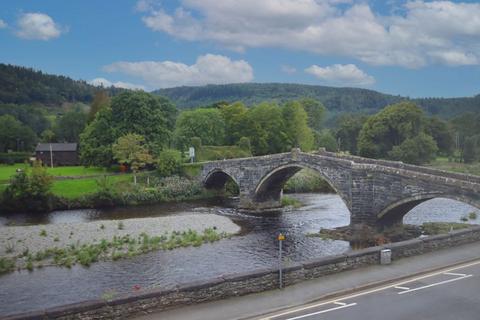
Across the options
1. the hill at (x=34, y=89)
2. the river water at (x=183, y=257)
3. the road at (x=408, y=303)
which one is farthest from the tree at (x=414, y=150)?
the hill at (x=34, y=89)

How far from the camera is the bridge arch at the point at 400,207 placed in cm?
2954

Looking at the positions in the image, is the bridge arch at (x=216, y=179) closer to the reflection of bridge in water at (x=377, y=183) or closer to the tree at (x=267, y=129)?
the reflection of bridge in water at (x=377, y=183)

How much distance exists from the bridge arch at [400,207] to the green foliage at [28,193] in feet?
113

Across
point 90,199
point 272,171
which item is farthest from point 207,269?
point 90,199

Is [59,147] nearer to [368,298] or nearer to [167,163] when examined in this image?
[167,163]

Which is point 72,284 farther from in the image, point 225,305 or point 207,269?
point 225,305

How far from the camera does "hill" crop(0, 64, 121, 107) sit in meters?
160

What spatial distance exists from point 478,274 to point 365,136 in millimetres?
64858

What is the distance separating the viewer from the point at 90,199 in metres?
52.8

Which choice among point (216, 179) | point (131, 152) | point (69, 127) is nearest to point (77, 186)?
point (131, 152)

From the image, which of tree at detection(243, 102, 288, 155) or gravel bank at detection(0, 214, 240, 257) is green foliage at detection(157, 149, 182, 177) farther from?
tree at detection(243, 102, 288, 155)

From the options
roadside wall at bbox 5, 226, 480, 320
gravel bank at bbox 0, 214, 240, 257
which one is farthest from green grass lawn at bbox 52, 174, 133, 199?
roadside wall at bbox 5, 226, 480, 320

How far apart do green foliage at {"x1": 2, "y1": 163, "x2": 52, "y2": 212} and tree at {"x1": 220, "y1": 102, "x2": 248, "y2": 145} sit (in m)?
38.3

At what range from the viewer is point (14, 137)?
96.6m
